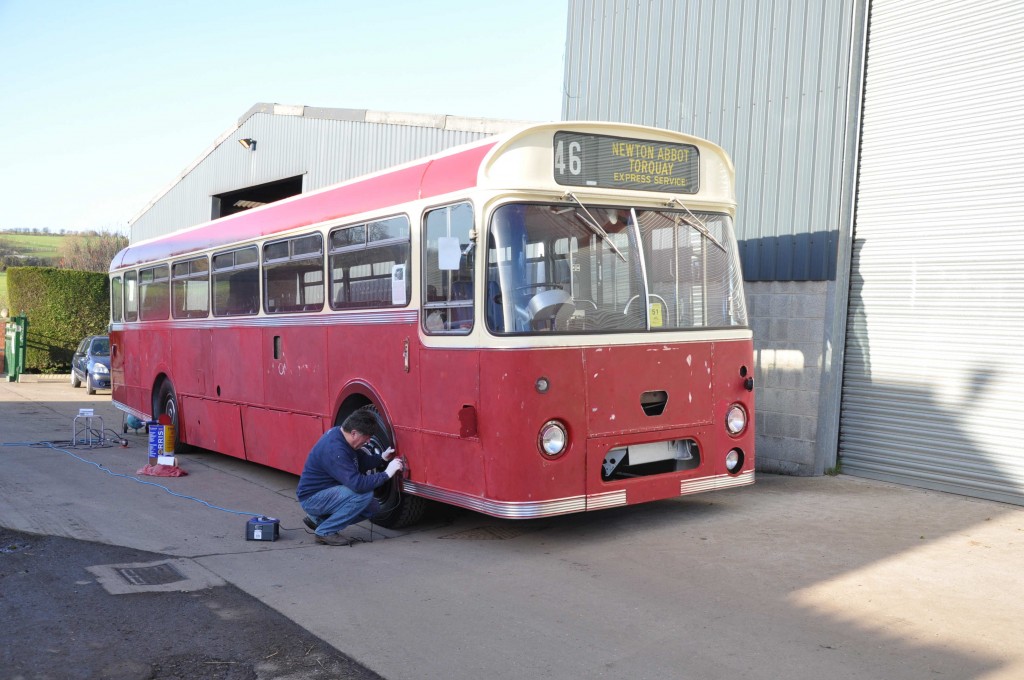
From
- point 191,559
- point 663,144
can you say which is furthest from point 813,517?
point 191,559

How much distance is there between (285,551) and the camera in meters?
7.86

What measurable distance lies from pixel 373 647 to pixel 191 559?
2.69 m

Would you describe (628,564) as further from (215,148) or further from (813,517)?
(215,148)

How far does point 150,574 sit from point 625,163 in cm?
474

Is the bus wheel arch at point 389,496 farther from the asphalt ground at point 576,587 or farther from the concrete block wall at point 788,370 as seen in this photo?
the concrete block wall at point 788,370

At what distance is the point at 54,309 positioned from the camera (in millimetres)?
32031

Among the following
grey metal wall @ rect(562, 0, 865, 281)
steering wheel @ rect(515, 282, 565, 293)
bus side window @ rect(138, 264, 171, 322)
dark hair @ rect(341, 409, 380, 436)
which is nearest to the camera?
steering wheel @ rect(515, 282, 565, 293)

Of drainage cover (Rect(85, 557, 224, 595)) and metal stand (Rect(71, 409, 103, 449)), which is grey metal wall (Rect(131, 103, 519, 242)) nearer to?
metal stand (Rect(71, 409, 103, 449))

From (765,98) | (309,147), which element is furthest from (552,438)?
(309,147)

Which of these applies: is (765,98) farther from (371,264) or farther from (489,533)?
(489,533)

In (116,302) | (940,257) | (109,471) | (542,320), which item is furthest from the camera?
(116,302)

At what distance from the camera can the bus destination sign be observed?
7398 mm

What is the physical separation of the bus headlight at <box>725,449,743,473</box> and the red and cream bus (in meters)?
0.02

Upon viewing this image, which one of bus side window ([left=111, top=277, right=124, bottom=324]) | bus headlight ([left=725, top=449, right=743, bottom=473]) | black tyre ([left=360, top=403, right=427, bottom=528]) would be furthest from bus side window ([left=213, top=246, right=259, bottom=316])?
bus headlight ([left=725, top=449, right=743, bottom=473])
